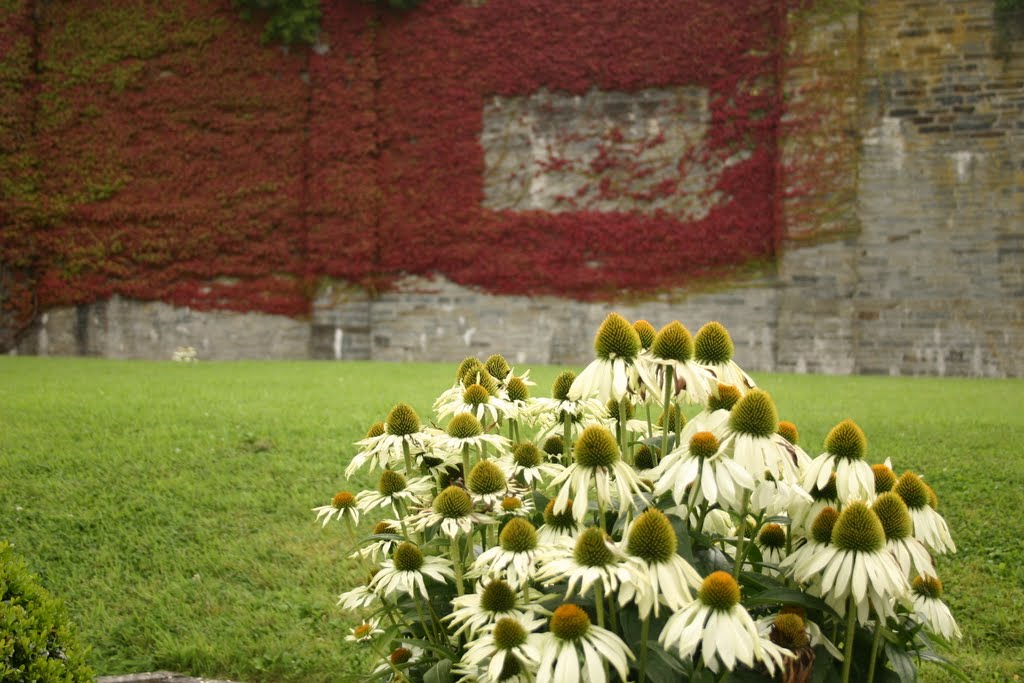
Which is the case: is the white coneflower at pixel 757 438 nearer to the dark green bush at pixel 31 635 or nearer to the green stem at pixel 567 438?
the green stem at pixel 567 438

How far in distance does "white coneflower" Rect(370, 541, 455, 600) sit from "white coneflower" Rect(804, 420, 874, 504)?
89 centimetres

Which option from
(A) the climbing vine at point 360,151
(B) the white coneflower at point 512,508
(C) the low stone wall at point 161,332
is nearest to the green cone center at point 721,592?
(B) the white coneflower at point 512,508

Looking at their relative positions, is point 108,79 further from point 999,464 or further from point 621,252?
point 999,464

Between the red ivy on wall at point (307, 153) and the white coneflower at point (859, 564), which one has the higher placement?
the red ivy on wall at point (307, 153)

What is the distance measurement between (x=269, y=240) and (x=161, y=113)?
278cm

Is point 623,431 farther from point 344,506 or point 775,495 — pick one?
point 344,506

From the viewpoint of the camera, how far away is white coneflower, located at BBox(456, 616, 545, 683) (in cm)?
160

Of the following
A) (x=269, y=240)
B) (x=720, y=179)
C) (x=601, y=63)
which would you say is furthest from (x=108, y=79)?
(x=720, y=179)

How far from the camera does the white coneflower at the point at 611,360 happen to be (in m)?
1.82

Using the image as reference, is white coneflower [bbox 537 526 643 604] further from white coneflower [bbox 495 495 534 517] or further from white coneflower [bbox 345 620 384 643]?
white coneflower [bbox 345 620 384 643]

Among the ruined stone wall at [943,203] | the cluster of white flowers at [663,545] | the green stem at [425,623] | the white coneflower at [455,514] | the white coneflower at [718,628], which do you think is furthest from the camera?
the ruined stone wall at [943,203]

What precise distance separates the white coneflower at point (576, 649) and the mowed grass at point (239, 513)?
2.22 m

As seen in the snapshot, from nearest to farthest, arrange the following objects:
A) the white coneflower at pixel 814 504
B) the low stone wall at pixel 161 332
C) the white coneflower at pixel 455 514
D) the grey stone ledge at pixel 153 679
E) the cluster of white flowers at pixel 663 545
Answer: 1. the cluster of white flowers at pixel 663 545
2. the white coneflower at pixel 814 504
3. the white coneflower at pixel 455 514
4. the grey stone ledge at pixel 153 679
5. the low stone wall at pixel 161 332

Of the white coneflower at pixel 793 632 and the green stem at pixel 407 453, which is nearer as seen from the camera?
the white coneflower at pixel 793 632
